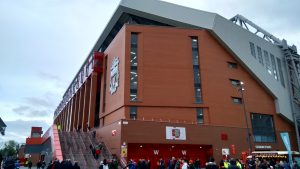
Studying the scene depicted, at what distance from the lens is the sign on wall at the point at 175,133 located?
3553 centimetres

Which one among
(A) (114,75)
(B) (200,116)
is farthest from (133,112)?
(B) (200,116)

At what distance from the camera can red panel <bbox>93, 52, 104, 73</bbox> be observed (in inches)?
2060

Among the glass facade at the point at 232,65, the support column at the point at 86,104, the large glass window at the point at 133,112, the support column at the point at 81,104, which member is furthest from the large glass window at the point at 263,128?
the support column at the point at 81,104

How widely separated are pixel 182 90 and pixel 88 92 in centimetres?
2506

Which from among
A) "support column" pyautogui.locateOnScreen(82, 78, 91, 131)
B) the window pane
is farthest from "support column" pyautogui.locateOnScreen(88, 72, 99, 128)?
the window pane

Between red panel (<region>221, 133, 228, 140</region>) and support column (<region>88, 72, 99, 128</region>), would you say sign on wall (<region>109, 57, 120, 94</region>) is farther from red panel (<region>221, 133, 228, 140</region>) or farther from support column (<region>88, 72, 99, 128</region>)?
red panel (<region>221, 133, 228, 140</region>)

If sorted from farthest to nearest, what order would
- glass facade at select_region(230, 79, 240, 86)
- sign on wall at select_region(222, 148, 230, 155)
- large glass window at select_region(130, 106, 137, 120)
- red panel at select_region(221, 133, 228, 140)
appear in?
glass facade at select_region(230, 79, 240, 86) < red panel at select_region(221, 133, 228, 140) < sign on wall at select_region(222, 148, 230, 155) < large glass window at select_region(130, 106, 137, 120)

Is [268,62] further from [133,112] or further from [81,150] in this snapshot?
[81,150]

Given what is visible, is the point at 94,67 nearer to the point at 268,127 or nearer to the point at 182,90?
the point at 182,90

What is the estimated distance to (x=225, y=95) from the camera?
42125 mm

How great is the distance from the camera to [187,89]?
40219mm

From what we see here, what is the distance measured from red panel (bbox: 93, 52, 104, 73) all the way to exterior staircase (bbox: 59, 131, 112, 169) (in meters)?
13.6

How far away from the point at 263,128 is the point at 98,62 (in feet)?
102

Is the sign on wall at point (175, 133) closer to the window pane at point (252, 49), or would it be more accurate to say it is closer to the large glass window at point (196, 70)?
the large glass window at point (196, 70)
